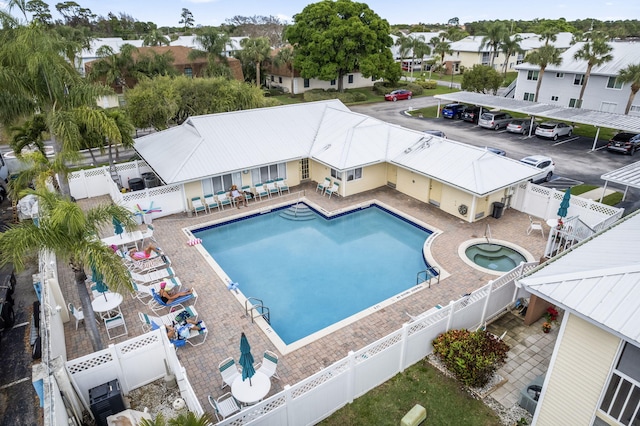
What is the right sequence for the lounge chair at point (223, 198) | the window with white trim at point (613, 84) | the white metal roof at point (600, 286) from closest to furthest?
1. the white metal roof at point (600, 286)
2. the lounge chair at point (223, 198)
3. the window with white trim at point (613, 84)

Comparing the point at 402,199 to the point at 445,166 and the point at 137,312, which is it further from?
the point at 137,312

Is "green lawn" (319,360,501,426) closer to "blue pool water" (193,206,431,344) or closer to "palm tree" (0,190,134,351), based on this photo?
"blue pool water" (193,206,431,344)

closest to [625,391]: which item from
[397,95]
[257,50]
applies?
[397,95]

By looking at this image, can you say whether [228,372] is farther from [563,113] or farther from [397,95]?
[397,95]

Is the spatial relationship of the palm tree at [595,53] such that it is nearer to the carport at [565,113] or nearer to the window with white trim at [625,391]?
the carport at [565,113]

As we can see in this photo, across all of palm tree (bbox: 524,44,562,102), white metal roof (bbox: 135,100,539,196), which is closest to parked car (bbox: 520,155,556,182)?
white metal roof (bbox: 135,100,539,196)

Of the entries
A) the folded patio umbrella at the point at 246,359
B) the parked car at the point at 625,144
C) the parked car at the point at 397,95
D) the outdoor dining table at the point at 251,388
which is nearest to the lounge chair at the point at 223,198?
the outdoor dining table at the point at 251,388
